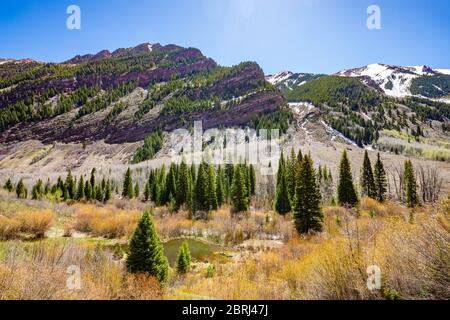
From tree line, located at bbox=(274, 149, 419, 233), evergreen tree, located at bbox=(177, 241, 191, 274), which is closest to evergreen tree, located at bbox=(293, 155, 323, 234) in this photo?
tree line, located at bbox=(274, 149, 419, 233)

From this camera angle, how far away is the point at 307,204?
35.5 m

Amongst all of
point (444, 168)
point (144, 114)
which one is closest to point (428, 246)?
point (444, 168)

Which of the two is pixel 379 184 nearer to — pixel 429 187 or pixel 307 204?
pixel 429 187

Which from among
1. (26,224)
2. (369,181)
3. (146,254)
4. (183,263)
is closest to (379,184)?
(369,181)

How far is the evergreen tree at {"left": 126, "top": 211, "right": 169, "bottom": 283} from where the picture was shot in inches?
648

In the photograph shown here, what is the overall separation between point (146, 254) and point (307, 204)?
75.1 ft

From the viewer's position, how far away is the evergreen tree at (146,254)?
16.5 m

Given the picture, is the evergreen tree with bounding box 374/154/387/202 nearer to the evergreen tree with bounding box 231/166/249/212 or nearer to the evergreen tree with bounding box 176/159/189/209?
the evergreen tree with bounding box 231/166/249/212

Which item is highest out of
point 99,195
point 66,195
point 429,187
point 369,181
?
point 369,181

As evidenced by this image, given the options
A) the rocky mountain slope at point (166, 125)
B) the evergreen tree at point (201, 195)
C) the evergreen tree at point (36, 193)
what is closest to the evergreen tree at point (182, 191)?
the evergreen tree at point (201, 195)

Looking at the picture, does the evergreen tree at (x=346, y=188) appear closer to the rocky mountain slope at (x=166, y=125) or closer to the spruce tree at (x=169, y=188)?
the spruce tree at (x=169, y=188)

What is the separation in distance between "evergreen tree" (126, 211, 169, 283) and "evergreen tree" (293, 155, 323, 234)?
21383 mm
